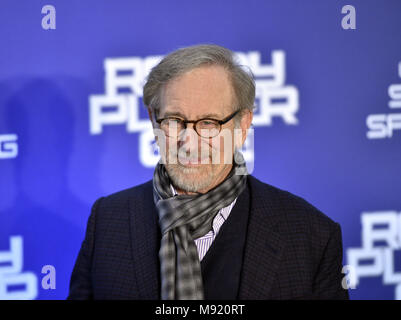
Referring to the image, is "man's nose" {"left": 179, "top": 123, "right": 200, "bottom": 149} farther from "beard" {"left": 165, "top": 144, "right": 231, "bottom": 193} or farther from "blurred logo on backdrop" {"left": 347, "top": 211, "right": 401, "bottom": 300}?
"blurred logo on backdrop" {"left": 347, "top": 211, "right": 401, "bottom": 300}

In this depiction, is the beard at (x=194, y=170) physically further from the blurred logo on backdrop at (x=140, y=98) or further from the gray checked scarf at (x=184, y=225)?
the blurred logo on backdrop at (x=140, y=98)

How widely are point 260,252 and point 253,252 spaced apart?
0.02 meters

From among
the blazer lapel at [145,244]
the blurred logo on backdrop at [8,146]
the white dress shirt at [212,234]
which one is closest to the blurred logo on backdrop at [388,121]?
→ the white dress shirt at [212,234]

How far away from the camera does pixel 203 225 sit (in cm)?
133

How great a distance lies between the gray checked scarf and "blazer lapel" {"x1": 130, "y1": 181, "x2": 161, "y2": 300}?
1.3 inches

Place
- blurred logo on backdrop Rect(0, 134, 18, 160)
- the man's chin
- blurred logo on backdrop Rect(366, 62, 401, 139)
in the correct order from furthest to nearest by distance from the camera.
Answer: blurred logo on backdrop Rect(366, 62, 401, 139), blurred logo on backdrop Rect(0, 134, 18, 160), the man's chin

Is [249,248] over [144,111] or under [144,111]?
under

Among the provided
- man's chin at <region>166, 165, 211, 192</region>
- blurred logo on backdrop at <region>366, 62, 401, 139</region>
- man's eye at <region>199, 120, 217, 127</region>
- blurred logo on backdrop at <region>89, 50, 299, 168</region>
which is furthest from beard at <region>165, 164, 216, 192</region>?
blurred logo on backdrop at <region>366, 62, 401, 139</region>

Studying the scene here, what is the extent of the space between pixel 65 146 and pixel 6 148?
246 mm

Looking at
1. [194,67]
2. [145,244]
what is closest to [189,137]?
[194,67]

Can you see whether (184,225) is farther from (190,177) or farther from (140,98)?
(140,98)

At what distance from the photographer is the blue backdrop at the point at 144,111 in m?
2.10

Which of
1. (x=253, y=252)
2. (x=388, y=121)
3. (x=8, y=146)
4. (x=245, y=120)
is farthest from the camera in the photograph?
(x=388, y=121)

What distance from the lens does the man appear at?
1.26 metres
